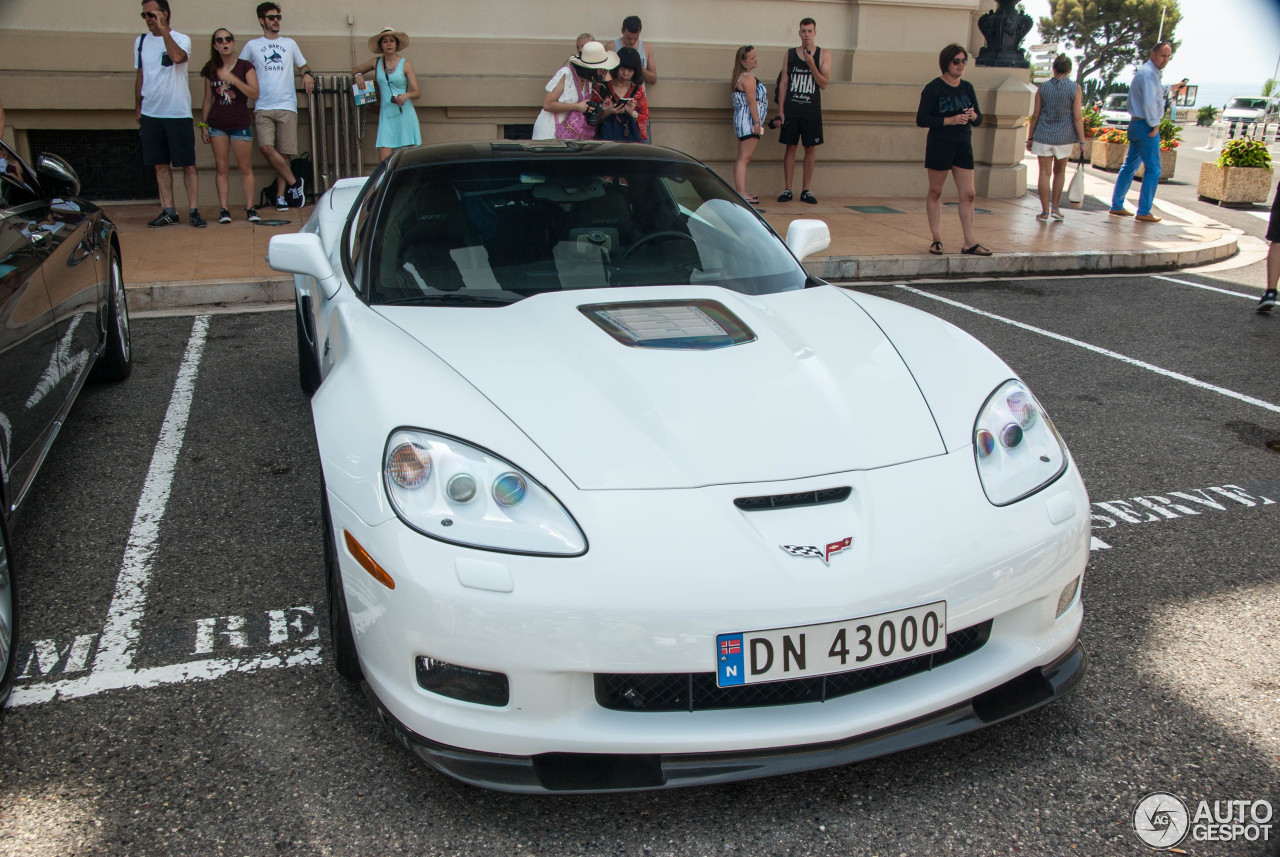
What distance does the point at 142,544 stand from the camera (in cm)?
331

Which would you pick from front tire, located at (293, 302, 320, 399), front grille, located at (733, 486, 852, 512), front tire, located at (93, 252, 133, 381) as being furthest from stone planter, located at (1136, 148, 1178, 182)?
front grille, located at (733, 486, 852, 512)

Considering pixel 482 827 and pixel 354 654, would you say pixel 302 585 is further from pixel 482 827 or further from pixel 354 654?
pixel 482 827

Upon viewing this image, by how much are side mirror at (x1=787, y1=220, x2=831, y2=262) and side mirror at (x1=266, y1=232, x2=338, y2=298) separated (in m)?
1.57

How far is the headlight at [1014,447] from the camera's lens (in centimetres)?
223

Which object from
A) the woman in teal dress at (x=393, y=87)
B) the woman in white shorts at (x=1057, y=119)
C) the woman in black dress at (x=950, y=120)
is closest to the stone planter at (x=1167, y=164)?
the woman in white shorts at (x=1057, y=119)

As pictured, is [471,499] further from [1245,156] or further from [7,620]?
[1245,156]

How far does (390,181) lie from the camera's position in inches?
134

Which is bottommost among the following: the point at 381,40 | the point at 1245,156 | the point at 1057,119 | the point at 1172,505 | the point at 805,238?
the point at 1172,505

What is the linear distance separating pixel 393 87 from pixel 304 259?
725cm

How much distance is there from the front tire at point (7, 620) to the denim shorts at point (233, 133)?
24.5ft

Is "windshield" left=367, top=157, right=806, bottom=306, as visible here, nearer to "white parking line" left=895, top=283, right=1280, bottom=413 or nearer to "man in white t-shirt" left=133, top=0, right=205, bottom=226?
"white parking line" left=895, top=283, right=1280, bottom=413

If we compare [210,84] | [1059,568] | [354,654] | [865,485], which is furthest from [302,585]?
[210,84]

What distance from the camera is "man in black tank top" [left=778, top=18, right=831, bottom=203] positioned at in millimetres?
10789

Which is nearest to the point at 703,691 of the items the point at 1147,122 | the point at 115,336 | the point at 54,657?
the point at 54,657
